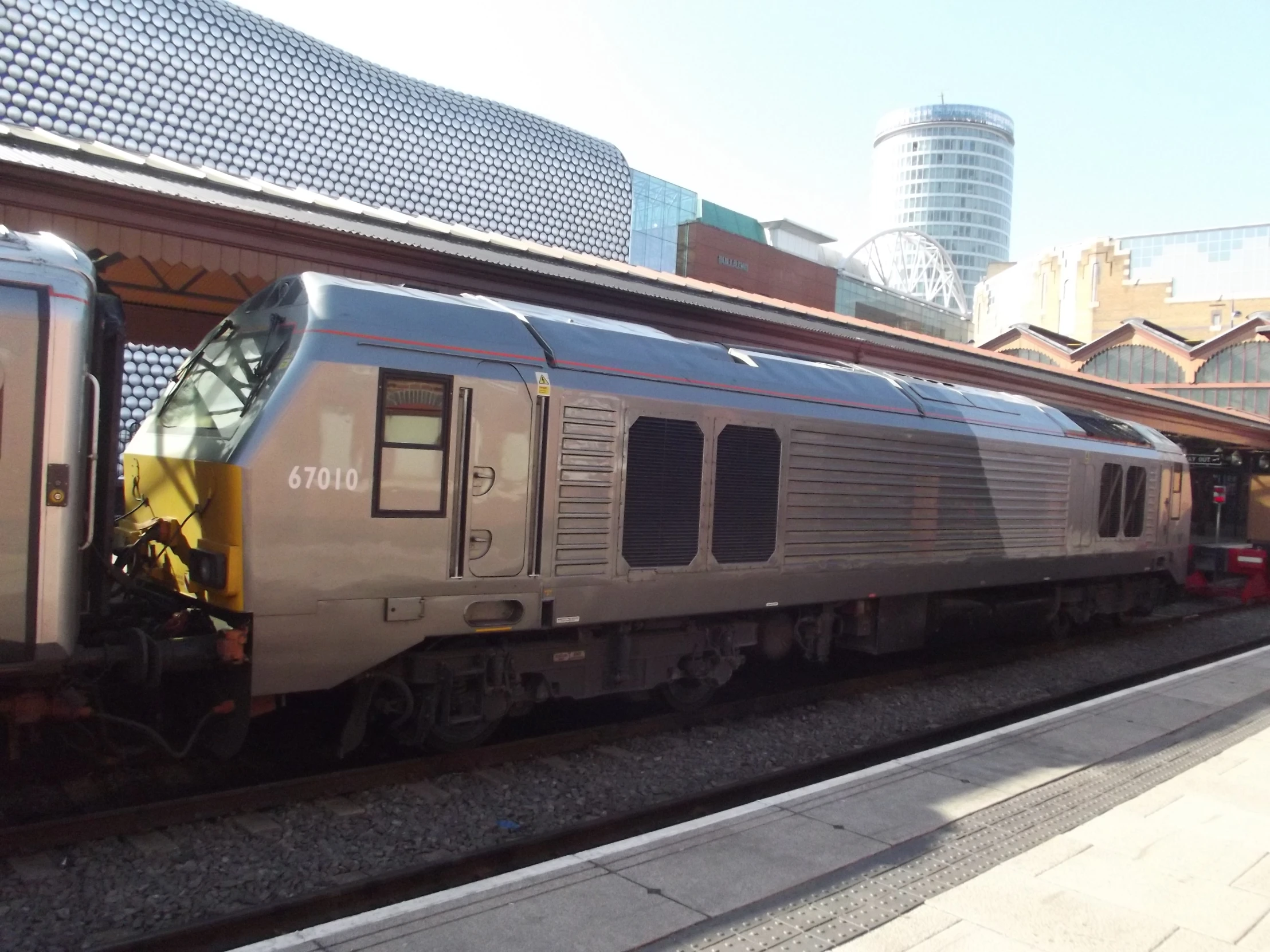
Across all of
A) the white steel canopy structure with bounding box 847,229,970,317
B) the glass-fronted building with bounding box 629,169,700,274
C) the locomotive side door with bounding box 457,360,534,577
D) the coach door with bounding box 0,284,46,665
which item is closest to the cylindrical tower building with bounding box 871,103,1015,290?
the white steel canopy structure with bounding box 847,229,970,317

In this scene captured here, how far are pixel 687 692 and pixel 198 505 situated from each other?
14.3ft

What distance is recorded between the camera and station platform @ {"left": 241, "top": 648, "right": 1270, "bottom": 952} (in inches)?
156

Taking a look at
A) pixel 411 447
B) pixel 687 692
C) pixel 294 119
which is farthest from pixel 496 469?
pixel 294 119

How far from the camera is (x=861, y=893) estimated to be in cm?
450

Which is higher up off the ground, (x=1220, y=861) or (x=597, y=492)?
(x=597, y=492)

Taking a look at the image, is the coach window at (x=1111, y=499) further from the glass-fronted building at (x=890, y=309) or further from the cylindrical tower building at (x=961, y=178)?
the cylindrical tower building at (x=961, y=178)

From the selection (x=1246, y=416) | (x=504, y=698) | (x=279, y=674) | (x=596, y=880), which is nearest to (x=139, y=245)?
(x=279, y=674)

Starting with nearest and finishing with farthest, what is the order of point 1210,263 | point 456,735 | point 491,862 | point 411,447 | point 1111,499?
point 491,862, point 411,447, point 456,735, point 1111,499, point 1210,263

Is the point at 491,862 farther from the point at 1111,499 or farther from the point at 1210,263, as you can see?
the point at 1210,263

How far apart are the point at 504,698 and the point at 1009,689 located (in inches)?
252

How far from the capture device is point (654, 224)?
176ft

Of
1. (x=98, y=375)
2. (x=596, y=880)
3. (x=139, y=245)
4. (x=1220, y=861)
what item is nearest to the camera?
(x=596, y=880)

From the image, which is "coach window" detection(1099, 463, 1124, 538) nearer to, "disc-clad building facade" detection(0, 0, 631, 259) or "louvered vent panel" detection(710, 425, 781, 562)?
"louvered vent panel" detection(710, 425, 781, 562)

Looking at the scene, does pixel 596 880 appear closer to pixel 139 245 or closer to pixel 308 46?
pixel 139 245
